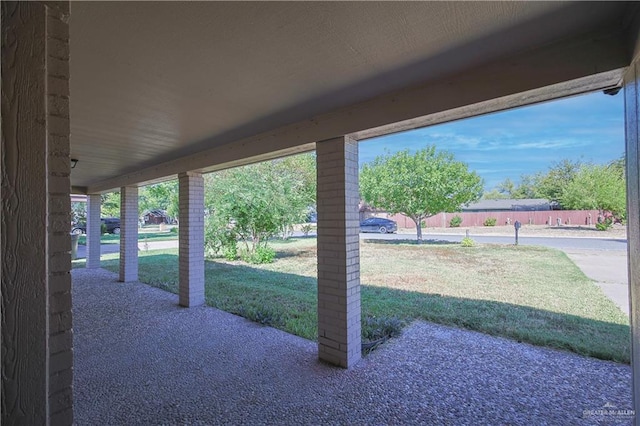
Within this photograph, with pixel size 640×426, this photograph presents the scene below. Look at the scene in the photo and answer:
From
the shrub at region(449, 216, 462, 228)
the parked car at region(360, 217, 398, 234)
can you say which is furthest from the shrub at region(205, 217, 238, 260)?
the shrub at region(449, 216, 462, 228)

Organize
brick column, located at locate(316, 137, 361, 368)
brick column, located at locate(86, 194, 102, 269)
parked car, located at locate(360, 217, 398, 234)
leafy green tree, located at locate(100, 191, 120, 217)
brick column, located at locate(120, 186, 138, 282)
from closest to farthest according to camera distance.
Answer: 1. brick column, located at locate(316, 137, 361, 368)
2. brick column, located at locate(120, 186, 138, 282)
3. brick column, located at locate(86, 194, 102, 269)
4. parked car, located at locate(360, 217, 398, 234)
5. leafy green tree, located at locate(100, 191, 120, 217)

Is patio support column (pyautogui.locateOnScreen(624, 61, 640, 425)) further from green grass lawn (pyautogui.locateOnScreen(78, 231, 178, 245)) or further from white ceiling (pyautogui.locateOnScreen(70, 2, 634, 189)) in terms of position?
green grass lawn (pyautogui.locateOnScreen(78, 231, 178, 245))

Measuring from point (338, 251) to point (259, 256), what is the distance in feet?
25.2

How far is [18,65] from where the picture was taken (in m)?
1.14

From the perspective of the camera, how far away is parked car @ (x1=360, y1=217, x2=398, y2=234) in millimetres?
22453

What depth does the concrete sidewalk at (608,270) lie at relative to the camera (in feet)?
19.1

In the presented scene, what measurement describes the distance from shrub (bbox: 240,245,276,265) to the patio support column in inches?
377

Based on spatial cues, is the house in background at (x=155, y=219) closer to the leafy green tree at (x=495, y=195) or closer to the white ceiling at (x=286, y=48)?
the white ceiling at (x=286, y=48)

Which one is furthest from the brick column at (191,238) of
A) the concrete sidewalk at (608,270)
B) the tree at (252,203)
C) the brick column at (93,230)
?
the concrete sidewalk at (608,270)

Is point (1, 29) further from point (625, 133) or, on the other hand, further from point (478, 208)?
point (478, 208)

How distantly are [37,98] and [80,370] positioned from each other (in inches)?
132

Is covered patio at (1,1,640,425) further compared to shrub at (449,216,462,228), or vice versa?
shrub at (449,216,462,228)

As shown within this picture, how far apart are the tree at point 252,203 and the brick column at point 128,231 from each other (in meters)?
2.89

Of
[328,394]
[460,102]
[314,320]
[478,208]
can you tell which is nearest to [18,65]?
[460,102]
